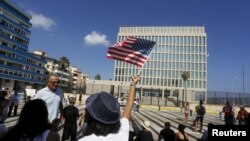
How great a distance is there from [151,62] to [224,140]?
106128 mm

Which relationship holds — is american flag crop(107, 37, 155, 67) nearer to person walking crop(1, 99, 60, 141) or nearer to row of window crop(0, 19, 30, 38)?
person walking crop(1, 99, 60, 141)

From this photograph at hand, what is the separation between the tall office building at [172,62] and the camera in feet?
333

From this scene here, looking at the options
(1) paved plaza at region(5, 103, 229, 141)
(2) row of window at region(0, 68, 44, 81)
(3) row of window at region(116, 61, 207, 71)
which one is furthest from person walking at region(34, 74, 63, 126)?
(3) row of window at region(116, 61, 207, 71)

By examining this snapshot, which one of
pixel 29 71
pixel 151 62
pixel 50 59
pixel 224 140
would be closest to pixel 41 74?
pixel 29 71

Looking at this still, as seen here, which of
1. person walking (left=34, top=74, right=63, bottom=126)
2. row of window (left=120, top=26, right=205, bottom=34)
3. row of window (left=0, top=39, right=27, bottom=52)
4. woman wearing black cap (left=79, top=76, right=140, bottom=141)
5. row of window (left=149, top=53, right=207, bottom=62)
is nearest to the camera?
woman wearing black cap (left=79, top=76, right=140, bottom=141)

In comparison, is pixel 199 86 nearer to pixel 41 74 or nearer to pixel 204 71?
pixel 204 71

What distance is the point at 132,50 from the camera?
859 cm

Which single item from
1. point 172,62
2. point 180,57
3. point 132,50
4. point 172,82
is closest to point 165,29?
point 180,57

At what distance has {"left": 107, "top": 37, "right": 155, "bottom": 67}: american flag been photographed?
8.44 metres

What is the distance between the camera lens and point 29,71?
74188mm

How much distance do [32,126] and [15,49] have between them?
228ft

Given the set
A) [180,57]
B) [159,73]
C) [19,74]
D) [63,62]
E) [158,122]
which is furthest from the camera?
[180,57]

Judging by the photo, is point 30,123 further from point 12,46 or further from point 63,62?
point 63,62

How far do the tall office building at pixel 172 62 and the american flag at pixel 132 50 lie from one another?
90.7 m
